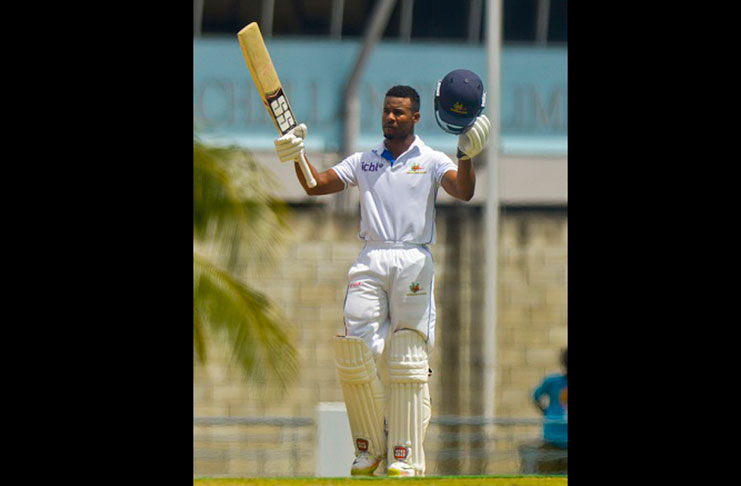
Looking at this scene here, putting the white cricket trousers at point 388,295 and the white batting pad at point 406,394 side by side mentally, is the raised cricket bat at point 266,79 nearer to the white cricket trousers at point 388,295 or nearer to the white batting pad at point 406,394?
the white cricket trousers at point 388,295

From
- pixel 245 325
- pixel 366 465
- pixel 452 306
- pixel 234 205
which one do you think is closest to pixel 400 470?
pixel 366 465

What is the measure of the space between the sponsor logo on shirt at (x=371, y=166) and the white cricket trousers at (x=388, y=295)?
15.2 inches

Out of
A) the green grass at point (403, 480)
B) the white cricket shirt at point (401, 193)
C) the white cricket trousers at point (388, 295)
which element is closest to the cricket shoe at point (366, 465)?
the green grass at point (403, 480)

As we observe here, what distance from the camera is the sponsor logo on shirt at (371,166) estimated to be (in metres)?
7.23

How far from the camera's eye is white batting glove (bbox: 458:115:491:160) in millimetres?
6990

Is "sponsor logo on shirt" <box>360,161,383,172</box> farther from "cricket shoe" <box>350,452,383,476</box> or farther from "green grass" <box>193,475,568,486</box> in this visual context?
"green grass" <box>193,475,568,486</box>

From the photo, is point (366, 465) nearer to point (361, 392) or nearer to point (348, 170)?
point (361, 392)

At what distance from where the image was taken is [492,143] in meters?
16.6

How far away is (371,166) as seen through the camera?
725 cm

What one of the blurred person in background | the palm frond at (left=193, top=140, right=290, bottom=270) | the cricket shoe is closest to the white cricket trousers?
the cricket shoe

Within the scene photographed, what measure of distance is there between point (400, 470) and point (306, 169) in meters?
1.56
